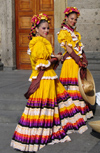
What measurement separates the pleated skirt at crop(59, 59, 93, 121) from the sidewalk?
0.32 meters

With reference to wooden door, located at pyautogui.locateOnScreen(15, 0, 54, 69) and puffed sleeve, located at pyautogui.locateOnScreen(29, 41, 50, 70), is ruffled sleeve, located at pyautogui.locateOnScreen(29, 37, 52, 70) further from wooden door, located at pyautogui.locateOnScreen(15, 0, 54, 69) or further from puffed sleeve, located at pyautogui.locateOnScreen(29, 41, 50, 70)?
wooden door, located at pyautogui.locateOnScreen(15, 0, 54, 69)

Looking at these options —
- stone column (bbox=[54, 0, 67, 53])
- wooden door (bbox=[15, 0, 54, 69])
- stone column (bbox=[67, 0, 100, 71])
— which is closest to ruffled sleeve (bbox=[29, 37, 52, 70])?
stone column (bbox=[67, 0, 100, 71])

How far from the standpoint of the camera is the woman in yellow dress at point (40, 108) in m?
4.08

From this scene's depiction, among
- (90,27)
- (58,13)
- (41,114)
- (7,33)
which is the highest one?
(58,13)

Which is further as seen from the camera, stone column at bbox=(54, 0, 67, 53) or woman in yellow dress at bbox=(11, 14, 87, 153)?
stone column at bbox=(54, 0, 67, 53)

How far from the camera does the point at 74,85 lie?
5359mm

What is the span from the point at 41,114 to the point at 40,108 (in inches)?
3.4

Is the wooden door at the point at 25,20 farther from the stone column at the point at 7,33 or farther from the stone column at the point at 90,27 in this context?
the stone column at the point at 90,27

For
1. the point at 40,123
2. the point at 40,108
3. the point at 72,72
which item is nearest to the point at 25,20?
the point at 72,72

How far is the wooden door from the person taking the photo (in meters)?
10.5

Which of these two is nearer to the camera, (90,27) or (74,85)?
(74,85)

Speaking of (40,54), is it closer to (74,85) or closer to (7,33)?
(74,85)

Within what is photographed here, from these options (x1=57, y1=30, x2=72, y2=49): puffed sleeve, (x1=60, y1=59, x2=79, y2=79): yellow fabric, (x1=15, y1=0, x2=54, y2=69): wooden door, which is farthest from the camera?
(x1=15, y1=0, x2=54, y2=69): wooden door

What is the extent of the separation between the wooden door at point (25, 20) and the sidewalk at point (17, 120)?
1594 millimetres
